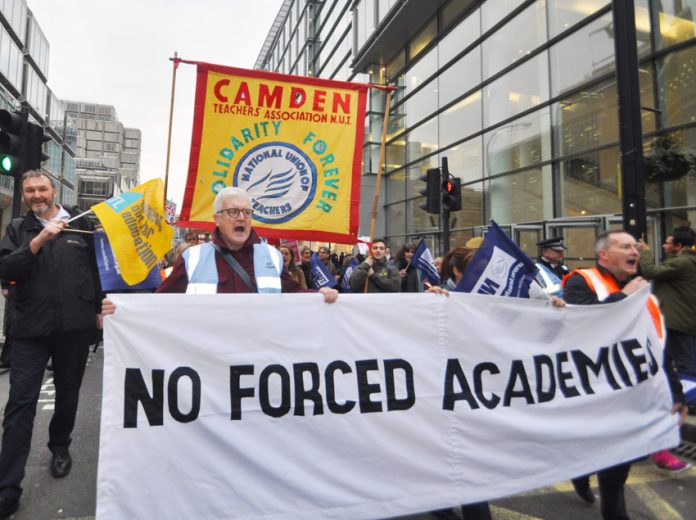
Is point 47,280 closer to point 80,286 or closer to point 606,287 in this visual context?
point 80,286

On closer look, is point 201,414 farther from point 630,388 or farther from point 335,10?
point 335,10

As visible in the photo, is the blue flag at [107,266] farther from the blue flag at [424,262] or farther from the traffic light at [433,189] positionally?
the traffic light at [433,189]

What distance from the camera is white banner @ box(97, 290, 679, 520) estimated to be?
1.99 m

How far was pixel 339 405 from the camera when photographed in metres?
2.21

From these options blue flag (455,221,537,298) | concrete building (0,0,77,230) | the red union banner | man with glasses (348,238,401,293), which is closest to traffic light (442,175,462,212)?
man with glasses (348,238,401,293)

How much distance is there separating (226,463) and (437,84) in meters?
15.9

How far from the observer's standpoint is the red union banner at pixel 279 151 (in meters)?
3.70

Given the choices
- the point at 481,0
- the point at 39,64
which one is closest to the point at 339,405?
the point at 481,0

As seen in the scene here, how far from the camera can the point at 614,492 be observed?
2.48 metres

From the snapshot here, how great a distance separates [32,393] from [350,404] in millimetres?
1983

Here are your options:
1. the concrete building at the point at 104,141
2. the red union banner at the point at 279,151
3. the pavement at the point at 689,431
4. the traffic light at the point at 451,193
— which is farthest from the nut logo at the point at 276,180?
the concrete building at the point at 104,141

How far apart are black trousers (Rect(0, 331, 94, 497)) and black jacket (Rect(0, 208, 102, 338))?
0.10m

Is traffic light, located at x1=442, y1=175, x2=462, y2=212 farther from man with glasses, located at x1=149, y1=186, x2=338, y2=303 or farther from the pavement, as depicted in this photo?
man with glasses, located at x1=149, y1=186, x2=338, y2=303

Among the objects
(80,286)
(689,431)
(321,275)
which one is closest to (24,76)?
(321,275)
